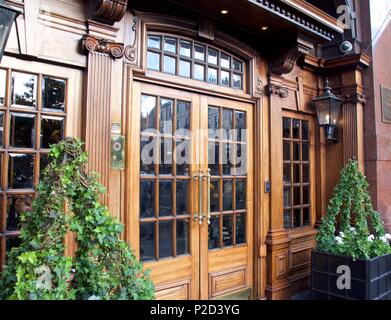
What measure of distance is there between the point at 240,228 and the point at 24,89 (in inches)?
95.9

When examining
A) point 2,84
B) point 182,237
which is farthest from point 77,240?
point 182,237

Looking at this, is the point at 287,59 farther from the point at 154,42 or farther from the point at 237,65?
the point at 154,42

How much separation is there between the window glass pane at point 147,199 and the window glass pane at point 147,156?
105 mm

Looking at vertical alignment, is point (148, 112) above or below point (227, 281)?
above

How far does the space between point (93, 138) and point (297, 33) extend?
96.5 inches

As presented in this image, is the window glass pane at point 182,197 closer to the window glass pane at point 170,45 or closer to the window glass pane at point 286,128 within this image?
the window glass pane at point 170,45

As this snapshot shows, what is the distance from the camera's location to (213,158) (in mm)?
3250

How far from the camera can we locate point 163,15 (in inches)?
112

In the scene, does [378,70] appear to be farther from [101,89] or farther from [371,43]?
[101,89]

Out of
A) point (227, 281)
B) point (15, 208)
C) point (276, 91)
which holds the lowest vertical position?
point (227, 281)

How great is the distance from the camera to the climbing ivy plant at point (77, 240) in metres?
1.51

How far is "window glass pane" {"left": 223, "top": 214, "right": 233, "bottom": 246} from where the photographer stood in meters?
3.32

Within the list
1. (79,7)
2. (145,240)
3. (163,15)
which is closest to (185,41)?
(163,15)

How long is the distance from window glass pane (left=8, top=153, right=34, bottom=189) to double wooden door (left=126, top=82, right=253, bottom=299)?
28.7 inches
